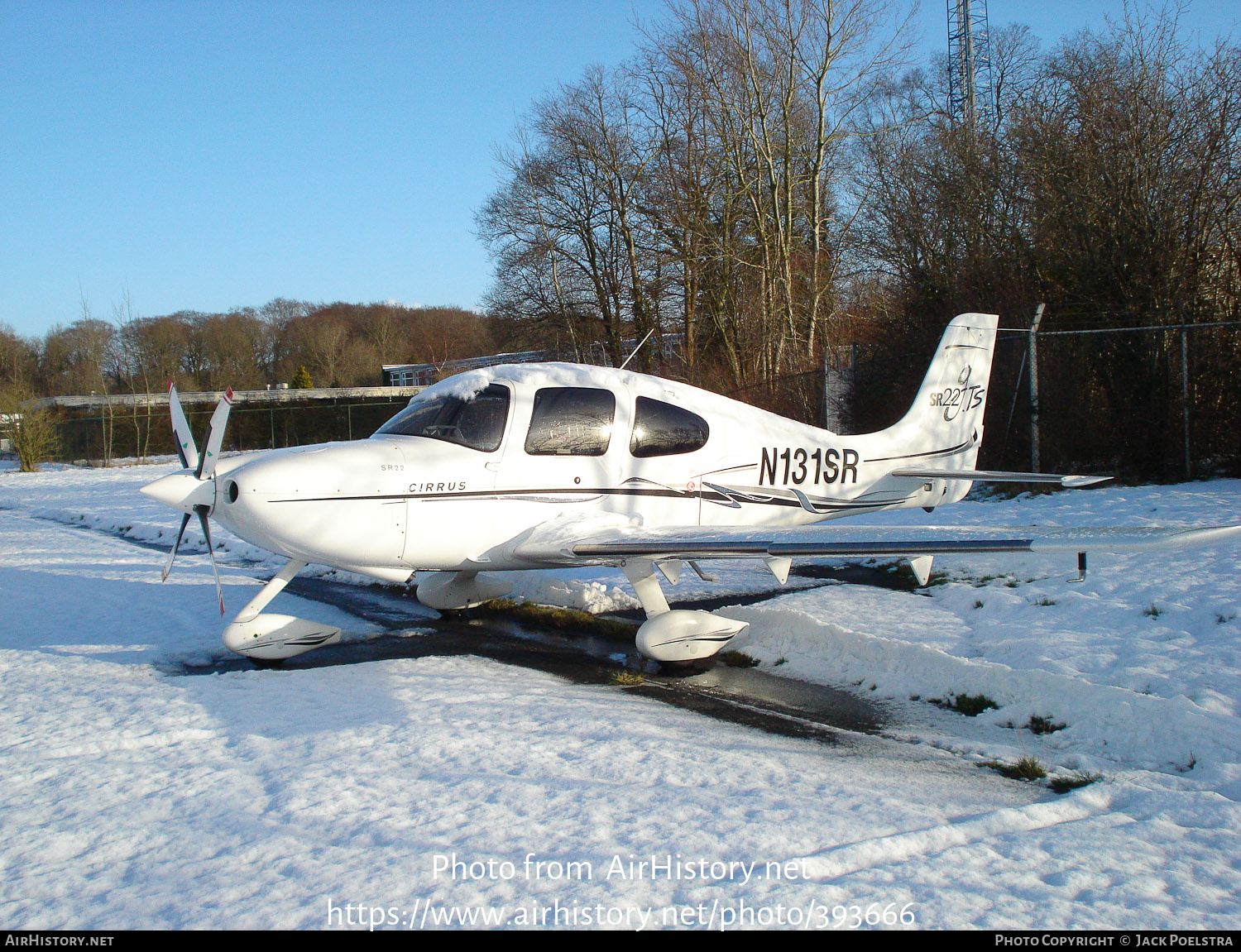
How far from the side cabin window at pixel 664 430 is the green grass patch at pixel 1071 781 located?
13.6 feet

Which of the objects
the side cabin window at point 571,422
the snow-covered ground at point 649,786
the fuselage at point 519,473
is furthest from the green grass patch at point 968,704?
the side cabin window at point 571,422

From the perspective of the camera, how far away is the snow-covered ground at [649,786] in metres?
2.67

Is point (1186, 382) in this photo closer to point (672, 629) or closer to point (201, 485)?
point (672, 629)

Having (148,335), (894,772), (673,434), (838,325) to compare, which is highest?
(148,335)

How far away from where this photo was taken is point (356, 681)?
552 centimetres

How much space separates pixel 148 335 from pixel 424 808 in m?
71.4

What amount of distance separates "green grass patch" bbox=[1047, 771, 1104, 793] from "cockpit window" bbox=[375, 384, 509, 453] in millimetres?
4405

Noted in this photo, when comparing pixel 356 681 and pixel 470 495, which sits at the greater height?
pixel 470 495

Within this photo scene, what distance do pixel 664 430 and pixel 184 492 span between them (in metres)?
3.79

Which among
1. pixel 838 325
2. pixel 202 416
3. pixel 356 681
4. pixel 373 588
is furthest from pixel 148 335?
pixel 356 681

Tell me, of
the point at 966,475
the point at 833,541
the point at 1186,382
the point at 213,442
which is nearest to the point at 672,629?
the point at 833,541
